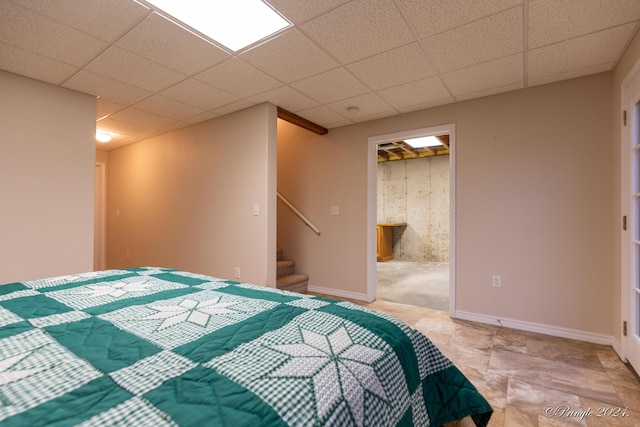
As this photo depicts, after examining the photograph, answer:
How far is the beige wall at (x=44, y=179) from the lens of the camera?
8.33 ft

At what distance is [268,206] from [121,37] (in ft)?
5.87

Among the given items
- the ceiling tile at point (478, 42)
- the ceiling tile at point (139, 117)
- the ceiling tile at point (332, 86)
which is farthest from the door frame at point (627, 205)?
the ceiling tile at point (139, 117)

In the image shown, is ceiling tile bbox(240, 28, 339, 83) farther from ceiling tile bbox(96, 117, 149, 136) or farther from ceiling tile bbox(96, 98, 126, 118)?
ceiling tile bbox(96, 117, 149, 136)

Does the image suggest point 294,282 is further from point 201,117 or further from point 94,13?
point 94,13

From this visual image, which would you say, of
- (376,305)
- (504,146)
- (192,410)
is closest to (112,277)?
(192,410)

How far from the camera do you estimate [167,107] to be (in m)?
3.31

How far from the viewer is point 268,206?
10.5 ft

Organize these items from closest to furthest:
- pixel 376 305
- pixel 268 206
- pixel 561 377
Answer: pixel 561 377 < pixel 268 206 < pixel 376 305

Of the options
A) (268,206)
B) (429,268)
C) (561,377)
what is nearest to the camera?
(561,377)

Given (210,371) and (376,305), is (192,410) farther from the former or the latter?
(376,305)

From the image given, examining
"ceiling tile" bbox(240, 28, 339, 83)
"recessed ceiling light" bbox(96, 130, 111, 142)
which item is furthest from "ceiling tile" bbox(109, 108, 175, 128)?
"ceiling tile" bbox(240, 28, 339, 83)

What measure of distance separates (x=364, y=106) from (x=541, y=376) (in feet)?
8.97

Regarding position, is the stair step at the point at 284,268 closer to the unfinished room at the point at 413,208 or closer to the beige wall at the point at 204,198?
the beige wall at the point at 204,198

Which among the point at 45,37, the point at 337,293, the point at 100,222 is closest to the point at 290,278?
the point at 337,293
